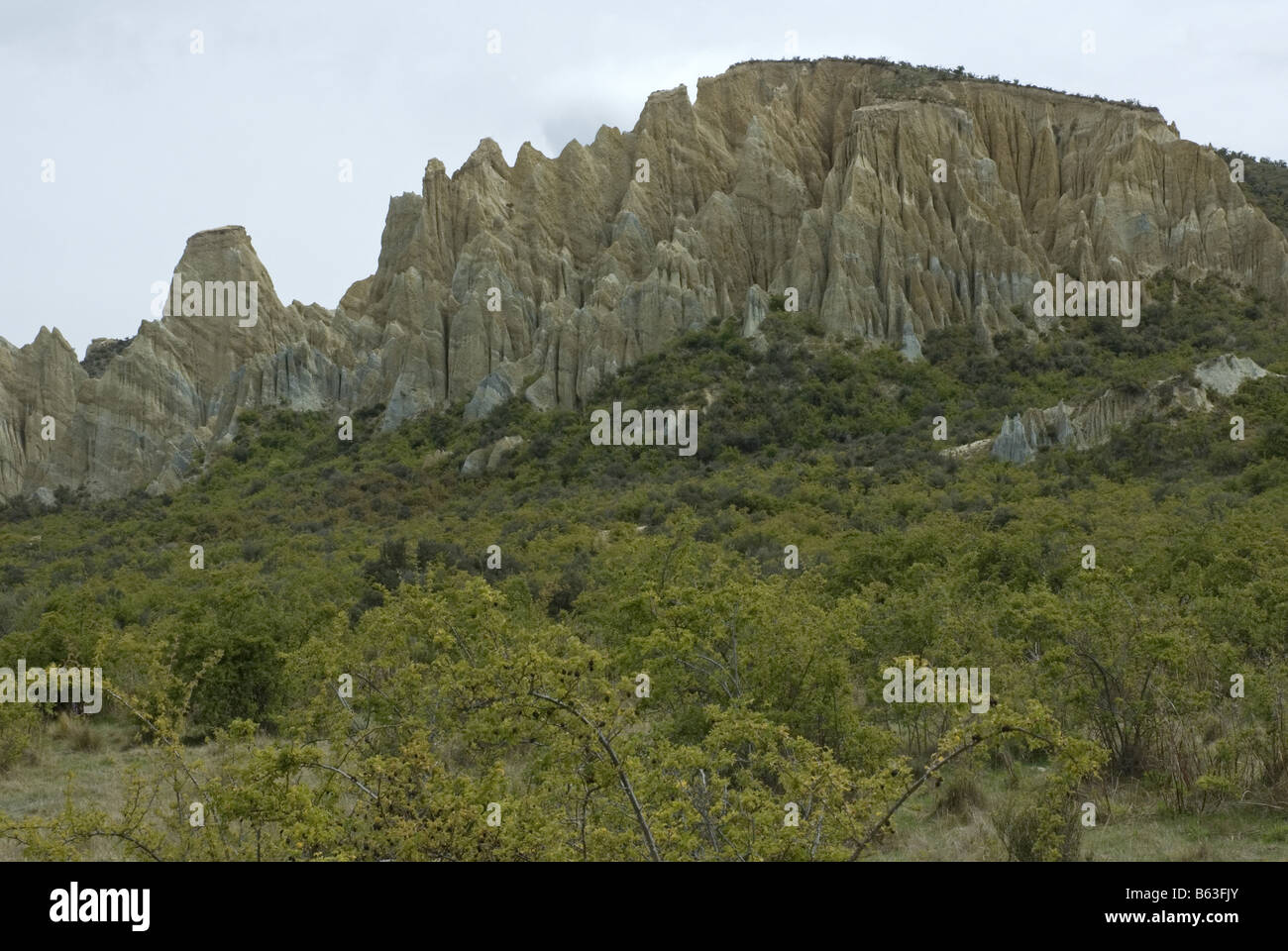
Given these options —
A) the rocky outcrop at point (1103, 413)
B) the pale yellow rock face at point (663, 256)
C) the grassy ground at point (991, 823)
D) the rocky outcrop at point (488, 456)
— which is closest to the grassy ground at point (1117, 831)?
the grassy ground at point (991, 823)

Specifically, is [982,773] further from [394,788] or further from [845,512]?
[845,512]

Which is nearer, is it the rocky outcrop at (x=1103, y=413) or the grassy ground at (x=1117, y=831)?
the grassy ground at (x=1117, y=831)

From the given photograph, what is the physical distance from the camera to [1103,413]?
33.2 metres

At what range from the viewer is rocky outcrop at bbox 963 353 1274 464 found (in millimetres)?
31922

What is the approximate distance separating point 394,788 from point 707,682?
3592 mm

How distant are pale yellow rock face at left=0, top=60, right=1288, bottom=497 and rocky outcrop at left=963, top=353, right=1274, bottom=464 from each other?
11873 mm

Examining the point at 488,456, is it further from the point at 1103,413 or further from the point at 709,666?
the point at 709,666

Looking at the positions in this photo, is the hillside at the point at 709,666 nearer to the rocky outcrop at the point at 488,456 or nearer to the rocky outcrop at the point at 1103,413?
the rocky outcrop at the point at 1103,413

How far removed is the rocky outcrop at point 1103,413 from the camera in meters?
31.9

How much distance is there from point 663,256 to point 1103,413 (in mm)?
21702

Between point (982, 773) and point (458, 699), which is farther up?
point (458, 699)

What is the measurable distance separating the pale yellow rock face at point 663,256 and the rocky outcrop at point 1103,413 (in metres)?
11.9

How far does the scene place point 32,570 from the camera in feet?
97.9
